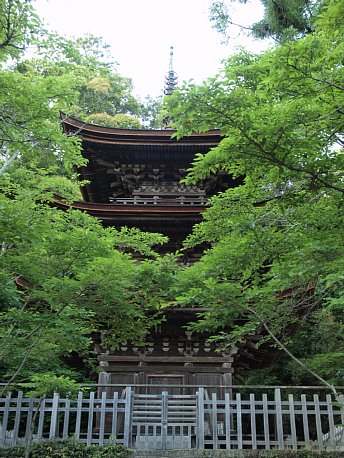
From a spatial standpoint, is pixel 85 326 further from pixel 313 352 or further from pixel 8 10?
pixel 313 352

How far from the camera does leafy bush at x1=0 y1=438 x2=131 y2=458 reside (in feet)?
27.5

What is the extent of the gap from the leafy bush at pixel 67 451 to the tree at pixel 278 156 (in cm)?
348

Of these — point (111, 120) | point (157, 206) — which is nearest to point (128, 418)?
point (157, 206)

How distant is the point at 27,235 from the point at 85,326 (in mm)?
3620

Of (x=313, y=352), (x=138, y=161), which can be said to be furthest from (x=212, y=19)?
(x=313, y=352)

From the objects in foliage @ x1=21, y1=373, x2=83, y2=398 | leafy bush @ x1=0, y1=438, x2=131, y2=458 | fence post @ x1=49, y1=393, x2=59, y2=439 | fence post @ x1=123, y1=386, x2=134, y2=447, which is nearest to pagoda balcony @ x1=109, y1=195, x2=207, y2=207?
fence post @ x1=123, y1=386, x2=134, y2=447

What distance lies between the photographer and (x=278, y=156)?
18.6ft

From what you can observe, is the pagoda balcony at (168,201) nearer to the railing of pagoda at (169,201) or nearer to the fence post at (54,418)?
the railing of pagoda at (169,201)

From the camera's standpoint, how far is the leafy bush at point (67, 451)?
8391 millimetres

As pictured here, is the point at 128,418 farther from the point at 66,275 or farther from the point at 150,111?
the point at 150,111


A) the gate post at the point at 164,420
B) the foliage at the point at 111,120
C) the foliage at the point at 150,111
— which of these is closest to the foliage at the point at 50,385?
the gate post at the point at 164,420

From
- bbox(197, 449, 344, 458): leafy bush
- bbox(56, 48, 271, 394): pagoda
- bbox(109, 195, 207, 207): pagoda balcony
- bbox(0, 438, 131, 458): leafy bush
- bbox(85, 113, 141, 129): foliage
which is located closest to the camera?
bbox(197, 449, 344, 458): leafy bush

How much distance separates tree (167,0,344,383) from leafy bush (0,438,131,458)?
11.4ft

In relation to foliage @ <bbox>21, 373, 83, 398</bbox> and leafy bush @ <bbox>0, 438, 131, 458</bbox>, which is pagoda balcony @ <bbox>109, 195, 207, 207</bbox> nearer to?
foliage @ <bbox>21, 373, 83, 398</bbox>
